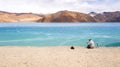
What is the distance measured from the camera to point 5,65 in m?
10.7

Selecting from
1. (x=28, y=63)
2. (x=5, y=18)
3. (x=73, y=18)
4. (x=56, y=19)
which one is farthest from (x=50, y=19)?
(x=28, y=63)

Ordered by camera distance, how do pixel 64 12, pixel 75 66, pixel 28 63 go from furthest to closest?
pixel 64 12
pixel 28 63
pixel 75 66

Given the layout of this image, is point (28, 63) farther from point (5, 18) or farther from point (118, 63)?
point (5, 18)

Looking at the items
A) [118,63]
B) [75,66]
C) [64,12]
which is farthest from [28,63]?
[64,12]

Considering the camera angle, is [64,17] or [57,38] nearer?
[57,38]

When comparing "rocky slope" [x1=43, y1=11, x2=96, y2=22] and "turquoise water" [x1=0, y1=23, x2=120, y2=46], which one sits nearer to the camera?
"turquoise water" [x1=0, y1=23, x2=120, y2=46]

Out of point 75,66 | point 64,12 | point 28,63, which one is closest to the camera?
point 75,66

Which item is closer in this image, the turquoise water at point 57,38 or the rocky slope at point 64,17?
the turquoise water at point 57,38

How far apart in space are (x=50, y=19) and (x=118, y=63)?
180m

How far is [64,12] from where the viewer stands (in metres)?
185

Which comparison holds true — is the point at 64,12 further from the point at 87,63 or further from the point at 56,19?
the point at 87,63

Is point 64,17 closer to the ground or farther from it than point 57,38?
closer to the ground

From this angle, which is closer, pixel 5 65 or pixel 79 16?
pixel 5 65

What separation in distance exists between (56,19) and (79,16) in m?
19.5
